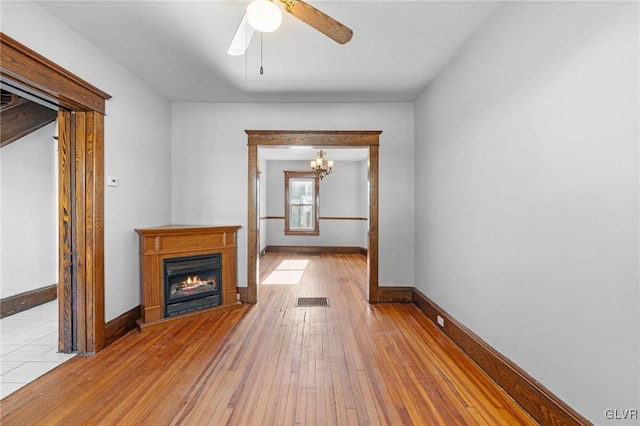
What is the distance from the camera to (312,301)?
420 cm

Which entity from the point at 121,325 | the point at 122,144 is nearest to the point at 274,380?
the point at 121,325

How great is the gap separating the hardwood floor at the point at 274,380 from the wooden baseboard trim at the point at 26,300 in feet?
6.05

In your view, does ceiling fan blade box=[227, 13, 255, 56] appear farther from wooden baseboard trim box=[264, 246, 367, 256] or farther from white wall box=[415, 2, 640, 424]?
wooden baseboard trim box=[264, 246, 367, 256]

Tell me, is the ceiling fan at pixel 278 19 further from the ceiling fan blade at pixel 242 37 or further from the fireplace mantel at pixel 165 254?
the fireplace mantel at pixel 165 254

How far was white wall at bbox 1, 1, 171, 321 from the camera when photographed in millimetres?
2311

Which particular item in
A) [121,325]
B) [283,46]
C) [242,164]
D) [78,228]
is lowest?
[121,325]

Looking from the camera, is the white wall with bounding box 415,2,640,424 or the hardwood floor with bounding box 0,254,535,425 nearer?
the white wall with bounding box 415,2,640,424

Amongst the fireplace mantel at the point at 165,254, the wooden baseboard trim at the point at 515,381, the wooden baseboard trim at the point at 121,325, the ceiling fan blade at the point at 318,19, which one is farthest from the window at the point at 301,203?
the ceiling fan blade at the point at 318,19

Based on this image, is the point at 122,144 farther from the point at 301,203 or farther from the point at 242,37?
the point at 301,203

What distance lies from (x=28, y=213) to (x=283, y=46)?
3.93m

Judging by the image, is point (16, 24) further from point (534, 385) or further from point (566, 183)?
point (534, 385)

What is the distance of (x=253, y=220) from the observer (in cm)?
415

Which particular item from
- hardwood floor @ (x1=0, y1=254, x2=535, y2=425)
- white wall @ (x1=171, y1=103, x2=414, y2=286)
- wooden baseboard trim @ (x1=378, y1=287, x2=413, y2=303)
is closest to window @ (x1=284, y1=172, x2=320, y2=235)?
white wall @ (x1=171, y1=103, x2=414, y2=286)

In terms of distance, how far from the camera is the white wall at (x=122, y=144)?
7.58 ft
